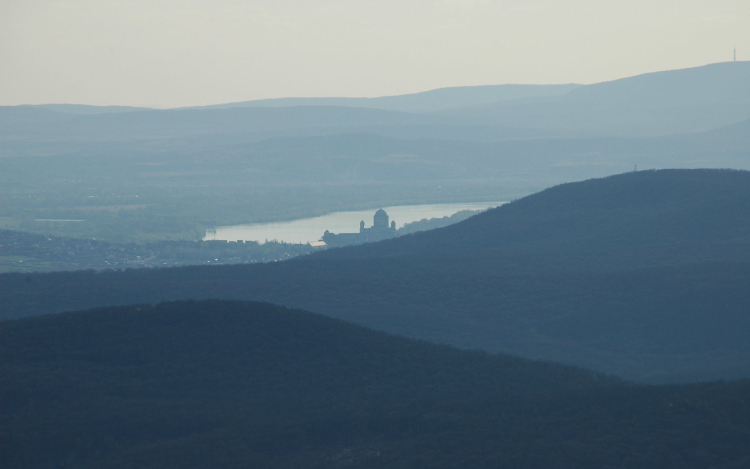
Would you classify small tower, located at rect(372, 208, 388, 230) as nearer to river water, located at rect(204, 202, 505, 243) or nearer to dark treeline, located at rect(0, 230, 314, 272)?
dark treeline, located at rect(0, 230, 314, 272)

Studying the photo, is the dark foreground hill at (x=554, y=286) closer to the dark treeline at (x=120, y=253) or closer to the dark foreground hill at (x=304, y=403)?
the dark foreground hill at (x=304, y=403)

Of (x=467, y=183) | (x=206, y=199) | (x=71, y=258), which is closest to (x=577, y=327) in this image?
(x=71, y=258)

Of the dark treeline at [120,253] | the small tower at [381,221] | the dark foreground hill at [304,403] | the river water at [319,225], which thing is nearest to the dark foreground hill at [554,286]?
the dark foreground hill at [304,403]

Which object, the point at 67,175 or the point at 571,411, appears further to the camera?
the point at 67,175

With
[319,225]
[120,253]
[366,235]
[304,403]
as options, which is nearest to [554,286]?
[304,403]

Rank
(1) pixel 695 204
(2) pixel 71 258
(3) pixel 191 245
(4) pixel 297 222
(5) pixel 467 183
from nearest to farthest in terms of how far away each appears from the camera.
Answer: (1) pixel 695 204
(2) pixel 71 258
(3) pixel 191 245
(4) pixel 297 222
(5) pixel 467 183

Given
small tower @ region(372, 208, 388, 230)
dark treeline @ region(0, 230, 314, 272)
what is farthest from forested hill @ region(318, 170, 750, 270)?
small tower @ region(372, 208, 388, 230)

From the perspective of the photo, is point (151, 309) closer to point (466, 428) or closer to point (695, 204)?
point (466, 428)
